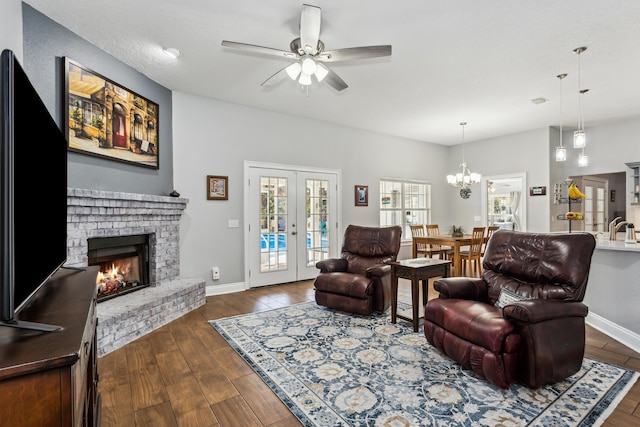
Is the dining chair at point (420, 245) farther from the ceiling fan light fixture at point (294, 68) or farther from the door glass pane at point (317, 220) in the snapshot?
the ceiling fan light fixture at point (294, 68)

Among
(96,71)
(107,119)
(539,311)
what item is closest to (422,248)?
(539,311)

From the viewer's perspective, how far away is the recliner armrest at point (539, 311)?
205 centimetres

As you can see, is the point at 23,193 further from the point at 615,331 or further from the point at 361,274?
the point at 615,331

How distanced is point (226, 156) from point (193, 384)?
3.34 meters

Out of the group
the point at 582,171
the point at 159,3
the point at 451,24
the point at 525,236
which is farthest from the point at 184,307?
the point at 582,171

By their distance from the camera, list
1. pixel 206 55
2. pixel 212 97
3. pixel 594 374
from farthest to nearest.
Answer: pixel 212 97, pixel 206 55, pixel 594 374

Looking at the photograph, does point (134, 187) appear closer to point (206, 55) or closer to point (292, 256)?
point (206, 55)

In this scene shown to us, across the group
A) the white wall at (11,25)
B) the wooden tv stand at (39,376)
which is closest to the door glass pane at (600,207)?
the wooden tv stand at (39,376)

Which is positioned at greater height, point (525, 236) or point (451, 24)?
point (451, 24)

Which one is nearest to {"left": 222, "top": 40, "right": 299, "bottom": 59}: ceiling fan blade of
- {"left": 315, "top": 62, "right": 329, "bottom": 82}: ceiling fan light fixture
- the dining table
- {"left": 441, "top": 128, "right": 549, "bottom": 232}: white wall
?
{"left": 315, "top": 62, "right": 329, "bottom": 82}: ceiling fan light fixture

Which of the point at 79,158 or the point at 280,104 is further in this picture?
the point at 280,104

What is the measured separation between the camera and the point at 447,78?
13.3 feet

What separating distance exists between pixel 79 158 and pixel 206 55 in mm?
1637

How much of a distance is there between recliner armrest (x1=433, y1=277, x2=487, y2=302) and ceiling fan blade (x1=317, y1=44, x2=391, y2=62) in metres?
1.96
